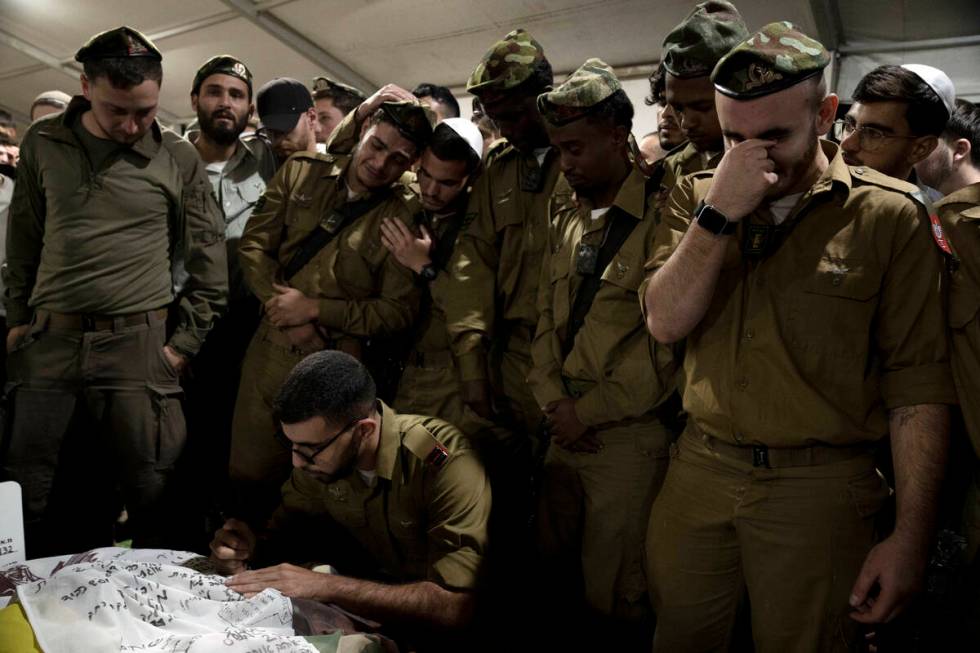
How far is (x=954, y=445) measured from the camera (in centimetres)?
186

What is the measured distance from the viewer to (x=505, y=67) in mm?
Answer: 2686

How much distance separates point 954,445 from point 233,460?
2.85 m

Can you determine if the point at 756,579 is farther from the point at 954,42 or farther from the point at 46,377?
the point at 954,42

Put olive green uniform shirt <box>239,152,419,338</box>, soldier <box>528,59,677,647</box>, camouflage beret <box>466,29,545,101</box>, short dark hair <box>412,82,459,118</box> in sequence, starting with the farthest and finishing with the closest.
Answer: short dark hair <box>412,82,459,118</box>
olive green uniform shirt <box>239,152,419,338</box>
camouflage beret <box>466,29,545,101</box>
soldier <box>528,59,677,647</box>

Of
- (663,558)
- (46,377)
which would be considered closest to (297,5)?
(46,377)

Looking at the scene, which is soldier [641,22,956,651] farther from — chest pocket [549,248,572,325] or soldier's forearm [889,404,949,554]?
chest pocket [549,248,572,325]

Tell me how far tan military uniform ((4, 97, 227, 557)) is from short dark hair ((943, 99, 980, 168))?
10.1 feet

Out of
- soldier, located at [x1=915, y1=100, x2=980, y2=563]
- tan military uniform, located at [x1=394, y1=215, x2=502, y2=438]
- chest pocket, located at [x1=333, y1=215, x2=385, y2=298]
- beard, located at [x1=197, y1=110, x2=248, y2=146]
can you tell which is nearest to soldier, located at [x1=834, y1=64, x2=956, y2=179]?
soldier, located at [x1=915, y1=100, x2=980, y2=563]

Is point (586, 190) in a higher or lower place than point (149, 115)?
lower

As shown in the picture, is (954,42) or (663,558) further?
(954,42)

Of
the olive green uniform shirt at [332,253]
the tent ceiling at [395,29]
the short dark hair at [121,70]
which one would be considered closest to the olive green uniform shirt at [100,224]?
the short dark hair at [121,70]

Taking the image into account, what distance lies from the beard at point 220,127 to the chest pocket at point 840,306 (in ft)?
10.2

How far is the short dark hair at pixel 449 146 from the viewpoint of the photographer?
2.72 metres

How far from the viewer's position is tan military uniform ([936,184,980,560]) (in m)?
1.57
